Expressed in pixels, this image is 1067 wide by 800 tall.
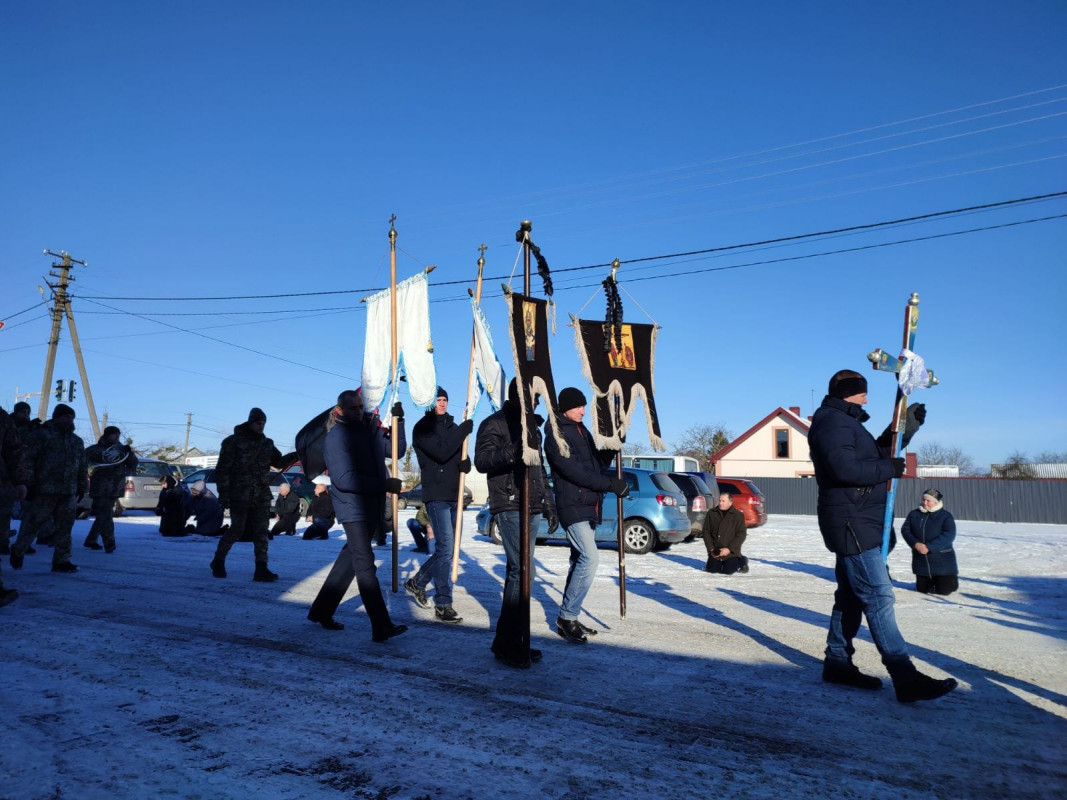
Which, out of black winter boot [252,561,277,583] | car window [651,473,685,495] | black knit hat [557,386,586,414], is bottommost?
black winter boot [252,561,277,583]

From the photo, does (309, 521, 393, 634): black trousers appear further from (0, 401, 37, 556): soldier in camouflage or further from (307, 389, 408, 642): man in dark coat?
(0, 401, 37, 556): soldier in camouflage

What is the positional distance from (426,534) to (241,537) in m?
3.55

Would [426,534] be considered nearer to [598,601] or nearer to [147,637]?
[598,601]

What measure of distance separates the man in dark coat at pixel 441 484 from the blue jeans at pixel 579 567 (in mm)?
1135

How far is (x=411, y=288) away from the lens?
10047 millimetres

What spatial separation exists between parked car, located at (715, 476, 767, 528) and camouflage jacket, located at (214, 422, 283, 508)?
1213cm

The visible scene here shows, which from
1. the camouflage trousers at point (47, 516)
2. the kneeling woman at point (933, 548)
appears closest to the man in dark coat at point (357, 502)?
the camouflage trousers at point (47, 516)

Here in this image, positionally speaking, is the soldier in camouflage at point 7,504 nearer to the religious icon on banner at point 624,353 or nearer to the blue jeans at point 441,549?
the blue jeans at point 441,549

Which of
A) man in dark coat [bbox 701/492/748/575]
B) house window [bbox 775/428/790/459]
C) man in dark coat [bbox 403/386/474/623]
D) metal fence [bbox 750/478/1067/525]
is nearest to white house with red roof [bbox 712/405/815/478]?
house window [bbox 775/428/790/459]

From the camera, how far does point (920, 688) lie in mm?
4152

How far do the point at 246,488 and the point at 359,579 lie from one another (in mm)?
3872

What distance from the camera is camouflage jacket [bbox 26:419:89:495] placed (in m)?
9.21

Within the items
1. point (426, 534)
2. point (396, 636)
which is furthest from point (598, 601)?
point (426, 534)

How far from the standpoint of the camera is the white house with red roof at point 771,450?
51.0 metres
